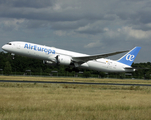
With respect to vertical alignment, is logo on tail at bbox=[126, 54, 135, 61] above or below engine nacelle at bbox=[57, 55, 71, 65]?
above

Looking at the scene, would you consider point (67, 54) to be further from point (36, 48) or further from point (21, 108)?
point (21, 108)

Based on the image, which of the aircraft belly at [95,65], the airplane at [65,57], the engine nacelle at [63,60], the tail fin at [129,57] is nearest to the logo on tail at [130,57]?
the tail fin at [129,57]

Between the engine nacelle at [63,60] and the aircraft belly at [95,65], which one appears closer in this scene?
the engine nacelle at [63,60]

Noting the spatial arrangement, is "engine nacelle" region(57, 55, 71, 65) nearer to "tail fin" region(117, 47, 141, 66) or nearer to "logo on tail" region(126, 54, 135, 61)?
"tail fin" region(117, 47, 141, 66)

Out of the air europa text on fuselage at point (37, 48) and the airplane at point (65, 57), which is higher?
the air europa text on fuselage at point (37, 48)

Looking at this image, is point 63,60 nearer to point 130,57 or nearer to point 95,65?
point 95,65

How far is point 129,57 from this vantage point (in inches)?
2329

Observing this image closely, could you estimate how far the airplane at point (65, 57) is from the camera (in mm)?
42969

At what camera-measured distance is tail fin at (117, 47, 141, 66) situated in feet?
190

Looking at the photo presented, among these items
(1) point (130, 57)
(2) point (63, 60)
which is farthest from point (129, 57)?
(2) point (63, 60)

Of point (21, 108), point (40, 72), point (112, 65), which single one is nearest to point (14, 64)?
point (40, 72)

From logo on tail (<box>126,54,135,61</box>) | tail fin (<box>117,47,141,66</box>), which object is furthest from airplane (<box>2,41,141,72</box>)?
logo on tail (<box>126,54,135,61</box>)

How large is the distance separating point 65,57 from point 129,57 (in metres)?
21.3

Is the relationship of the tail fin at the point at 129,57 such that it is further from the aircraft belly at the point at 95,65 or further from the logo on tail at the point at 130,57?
the aircraft belly at the point at 95,65
